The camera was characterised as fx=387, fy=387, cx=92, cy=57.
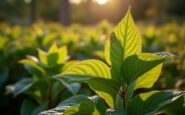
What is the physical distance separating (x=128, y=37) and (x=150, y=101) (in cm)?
30

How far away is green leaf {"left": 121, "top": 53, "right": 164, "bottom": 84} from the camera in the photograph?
62.4 inches

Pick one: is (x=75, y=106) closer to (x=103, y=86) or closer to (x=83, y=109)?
(x=83, y=109)

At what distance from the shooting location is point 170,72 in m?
4.06

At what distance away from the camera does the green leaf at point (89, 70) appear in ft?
5.47

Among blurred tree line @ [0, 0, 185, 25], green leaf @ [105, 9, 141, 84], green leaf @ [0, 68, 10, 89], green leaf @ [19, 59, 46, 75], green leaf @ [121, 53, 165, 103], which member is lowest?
blurred tree line @ [0, 0, 185, 25]

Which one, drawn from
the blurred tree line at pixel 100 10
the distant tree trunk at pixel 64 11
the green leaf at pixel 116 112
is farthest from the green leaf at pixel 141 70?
the blurred tree line at pixel 100 10

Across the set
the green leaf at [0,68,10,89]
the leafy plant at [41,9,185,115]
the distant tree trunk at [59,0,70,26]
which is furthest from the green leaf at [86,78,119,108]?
the distant tree trunk at [59,0,70,26]

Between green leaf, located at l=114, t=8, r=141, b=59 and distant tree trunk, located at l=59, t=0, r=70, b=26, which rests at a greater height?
green leaf, located at l=114, t=8, r=141, b=59

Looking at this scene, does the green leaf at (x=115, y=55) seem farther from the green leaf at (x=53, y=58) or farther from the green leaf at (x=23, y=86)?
the green leaf at (x=53, y=58)

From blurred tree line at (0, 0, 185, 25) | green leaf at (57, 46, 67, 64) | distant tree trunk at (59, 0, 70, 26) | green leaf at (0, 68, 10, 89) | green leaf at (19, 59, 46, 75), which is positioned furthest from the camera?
blurred tree line at (0, 0, 185, 25)

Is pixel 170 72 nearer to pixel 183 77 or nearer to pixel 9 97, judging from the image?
pixel 183 77

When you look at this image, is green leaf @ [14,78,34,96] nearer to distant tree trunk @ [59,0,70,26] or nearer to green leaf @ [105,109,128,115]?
green leaf @ [105,109,128,115]

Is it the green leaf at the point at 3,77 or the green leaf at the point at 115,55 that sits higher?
the green leaf at the point at 115,55

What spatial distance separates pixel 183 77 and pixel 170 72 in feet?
0.47
